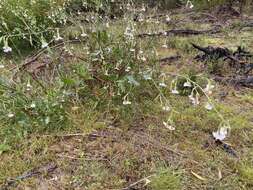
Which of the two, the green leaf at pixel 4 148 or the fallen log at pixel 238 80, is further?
the fallen log at pixel 238 80

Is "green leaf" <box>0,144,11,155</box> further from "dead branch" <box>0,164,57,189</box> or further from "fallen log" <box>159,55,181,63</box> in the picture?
"fallen log" <box>159,55,181,63</box>

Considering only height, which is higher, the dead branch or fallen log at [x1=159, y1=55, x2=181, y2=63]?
fallen log at [x1=159, y1=55, x2=181, y2=63]

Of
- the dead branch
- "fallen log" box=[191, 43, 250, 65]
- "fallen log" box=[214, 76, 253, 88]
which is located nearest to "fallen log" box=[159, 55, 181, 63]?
"fallen log" box=[191, 43, 250, 65]

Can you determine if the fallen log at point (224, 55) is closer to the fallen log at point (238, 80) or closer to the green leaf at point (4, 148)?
the fallen log at point (238, 80)

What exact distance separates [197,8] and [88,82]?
11.0ft

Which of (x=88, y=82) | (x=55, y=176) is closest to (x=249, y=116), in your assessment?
(x=88, y=82)

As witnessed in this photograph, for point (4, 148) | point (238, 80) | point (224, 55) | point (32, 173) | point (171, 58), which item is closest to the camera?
point (32, 173)

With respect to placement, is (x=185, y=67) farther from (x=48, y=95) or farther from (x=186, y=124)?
(x=48, y=95)

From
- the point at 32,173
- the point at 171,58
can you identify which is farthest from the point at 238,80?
the point at 32,173

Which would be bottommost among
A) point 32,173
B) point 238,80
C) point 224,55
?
point 32,173

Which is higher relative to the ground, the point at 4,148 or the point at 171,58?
the point at 171,58

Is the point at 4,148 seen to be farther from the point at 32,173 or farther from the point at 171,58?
the point at 171,58

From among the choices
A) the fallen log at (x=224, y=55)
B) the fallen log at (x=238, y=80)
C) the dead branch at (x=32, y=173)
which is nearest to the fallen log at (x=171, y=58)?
the fallen log at (x=224, y=55)

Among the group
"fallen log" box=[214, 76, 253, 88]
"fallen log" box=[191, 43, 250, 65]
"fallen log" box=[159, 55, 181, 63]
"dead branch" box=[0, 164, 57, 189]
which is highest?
"fallen log" box=[191, 43, 250, 65]
